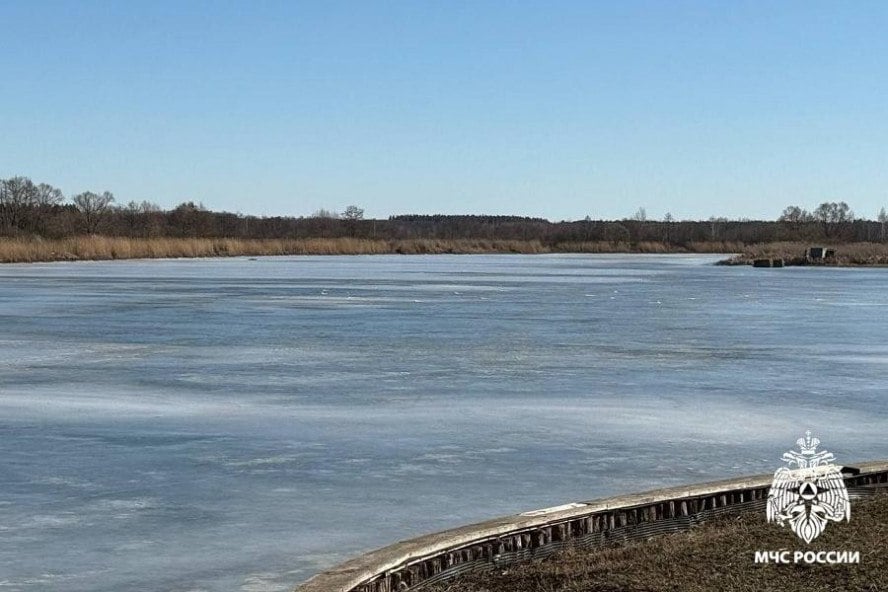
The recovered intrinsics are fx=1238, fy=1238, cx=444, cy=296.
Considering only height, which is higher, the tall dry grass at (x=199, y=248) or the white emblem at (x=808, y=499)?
the tall dry grass at (x=199, y=248)

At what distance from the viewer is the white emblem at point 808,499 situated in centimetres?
450

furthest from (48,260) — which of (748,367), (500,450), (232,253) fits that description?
(500,450)

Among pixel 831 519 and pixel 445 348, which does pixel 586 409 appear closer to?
pixel 831 519

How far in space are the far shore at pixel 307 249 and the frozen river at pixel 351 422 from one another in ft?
86.9

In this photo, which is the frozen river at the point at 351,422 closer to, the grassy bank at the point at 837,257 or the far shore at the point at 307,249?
the far shore at the point at 307,249

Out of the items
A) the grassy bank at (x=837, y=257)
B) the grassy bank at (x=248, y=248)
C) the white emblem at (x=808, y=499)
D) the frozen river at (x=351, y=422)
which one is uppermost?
the grassy bank at (x=248, y=248)

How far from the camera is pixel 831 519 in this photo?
4.59 metres

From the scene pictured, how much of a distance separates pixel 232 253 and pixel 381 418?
1668 inches

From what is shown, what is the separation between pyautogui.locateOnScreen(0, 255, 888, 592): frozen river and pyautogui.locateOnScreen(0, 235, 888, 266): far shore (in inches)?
1043

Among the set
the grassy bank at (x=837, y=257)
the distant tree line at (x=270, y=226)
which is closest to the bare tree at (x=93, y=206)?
the distant tree line at (x=270, y=226)

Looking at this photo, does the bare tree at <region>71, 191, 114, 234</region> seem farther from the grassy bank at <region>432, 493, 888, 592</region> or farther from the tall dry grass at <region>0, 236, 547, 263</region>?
the grassy bank at <region>432, 493, 888, 592</region>

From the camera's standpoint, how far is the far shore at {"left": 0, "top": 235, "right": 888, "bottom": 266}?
138ft

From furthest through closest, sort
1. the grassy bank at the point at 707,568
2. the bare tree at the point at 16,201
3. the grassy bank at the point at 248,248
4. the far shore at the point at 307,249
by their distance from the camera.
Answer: the bare tree at the point at 16,201 → the far shore at the point at 307,249 → the grassy bank at the point at 248,248 → the grassy bank at the point at 707,568

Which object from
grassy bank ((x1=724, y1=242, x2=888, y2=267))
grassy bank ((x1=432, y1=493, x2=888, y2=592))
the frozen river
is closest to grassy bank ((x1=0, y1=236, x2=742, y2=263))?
grassy bank ((x1=724, y1=242, x2=888, y2=267))
